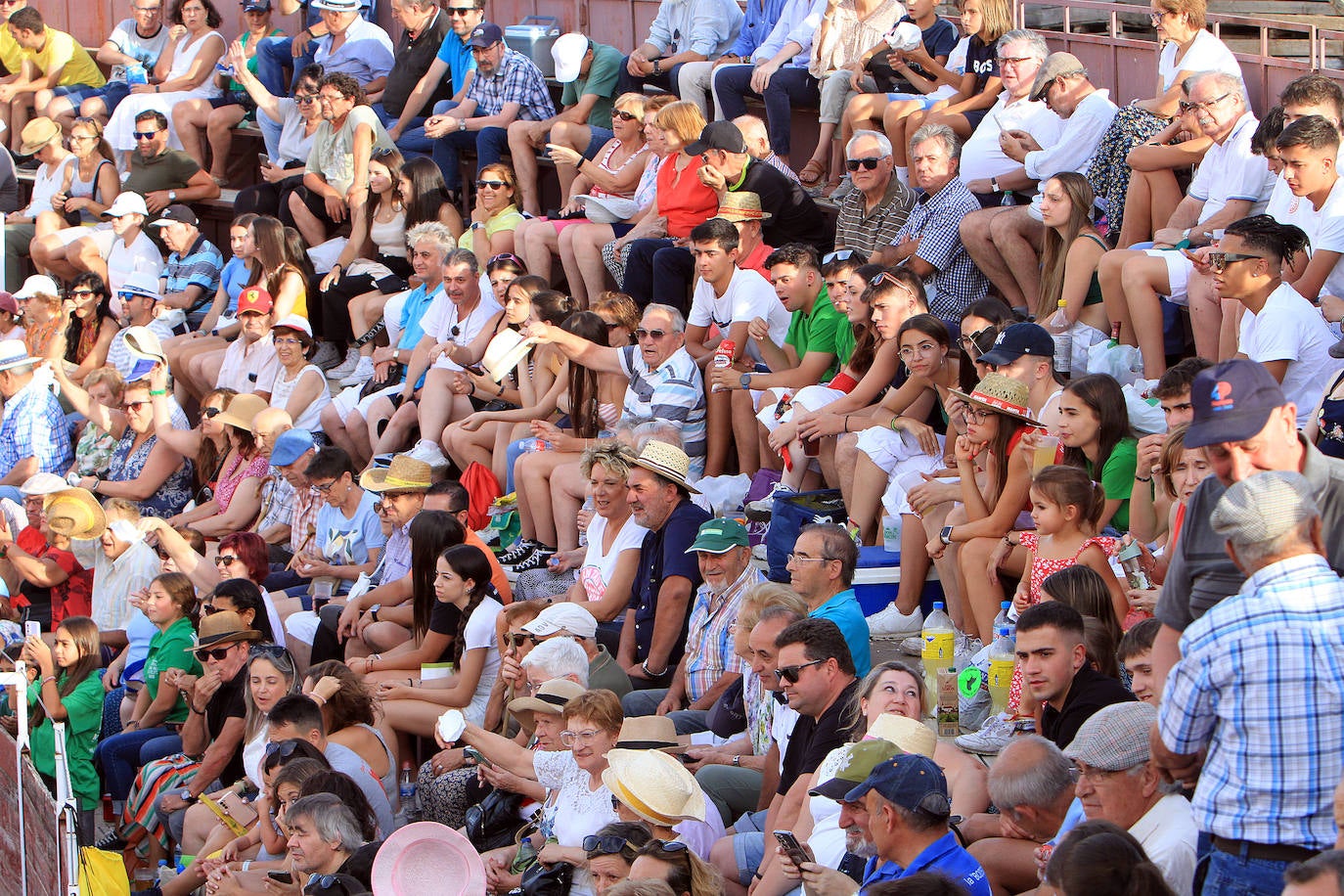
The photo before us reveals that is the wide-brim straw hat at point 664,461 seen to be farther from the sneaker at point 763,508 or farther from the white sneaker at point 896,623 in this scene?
the white sneaker at point 896,623

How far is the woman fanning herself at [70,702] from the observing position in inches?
311

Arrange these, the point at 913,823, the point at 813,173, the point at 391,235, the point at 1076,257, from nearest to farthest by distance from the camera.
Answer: the point at 913,823
the point at 1076,257
the point at 813,173
the point at 391,235

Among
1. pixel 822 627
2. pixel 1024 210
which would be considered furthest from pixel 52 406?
pixel 822 627

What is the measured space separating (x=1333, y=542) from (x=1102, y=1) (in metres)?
6.50

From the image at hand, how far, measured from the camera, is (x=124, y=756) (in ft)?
25.7

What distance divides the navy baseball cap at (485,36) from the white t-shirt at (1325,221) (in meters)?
6.38

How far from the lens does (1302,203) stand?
6.52 meters

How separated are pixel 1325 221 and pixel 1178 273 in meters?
0.64

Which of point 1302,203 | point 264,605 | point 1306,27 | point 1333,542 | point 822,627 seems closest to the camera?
point 1333,542

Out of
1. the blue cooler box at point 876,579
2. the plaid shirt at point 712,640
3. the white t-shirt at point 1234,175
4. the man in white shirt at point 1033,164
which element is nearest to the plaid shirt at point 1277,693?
the plaid shirt at point 712,640

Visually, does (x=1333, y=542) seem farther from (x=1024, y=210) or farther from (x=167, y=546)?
(x=167, y=546)

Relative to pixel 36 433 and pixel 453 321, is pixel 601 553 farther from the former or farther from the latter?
pixel 36 433

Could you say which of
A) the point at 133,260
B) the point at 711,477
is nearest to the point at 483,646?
the point at 711,477

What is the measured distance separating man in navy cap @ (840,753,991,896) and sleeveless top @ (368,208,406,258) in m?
8.03
